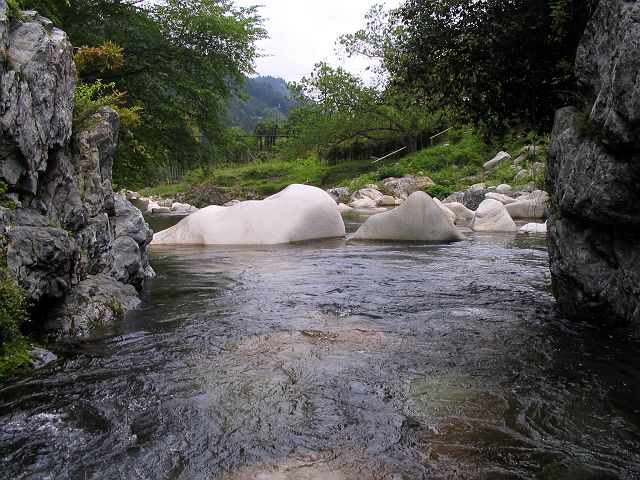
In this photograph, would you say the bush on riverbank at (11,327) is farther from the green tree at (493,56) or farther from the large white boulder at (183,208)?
the large white boulder at (183,208)

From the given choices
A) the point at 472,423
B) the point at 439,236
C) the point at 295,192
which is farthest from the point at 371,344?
the point at 295,192

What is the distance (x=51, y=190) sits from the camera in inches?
264

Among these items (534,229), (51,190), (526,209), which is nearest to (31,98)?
(51,190)

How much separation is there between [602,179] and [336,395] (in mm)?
3270

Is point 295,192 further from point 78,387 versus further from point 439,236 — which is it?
point 78,387

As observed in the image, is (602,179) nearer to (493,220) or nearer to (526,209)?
(493,220)

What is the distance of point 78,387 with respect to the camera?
4.72 m

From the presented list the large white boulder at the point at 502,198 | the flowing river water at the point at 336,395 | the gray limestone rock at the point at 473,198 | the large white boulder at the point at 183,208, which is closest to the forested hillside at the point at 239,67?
the flowing river water at the point at 336,395

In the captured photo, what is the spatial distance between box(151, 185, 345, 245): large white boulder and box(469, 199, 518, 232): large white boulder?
4802 mm

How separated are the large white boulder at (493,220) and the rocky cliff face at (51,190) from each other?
12.5 meters

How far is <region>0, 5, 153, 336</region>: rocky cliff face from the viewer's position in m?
5.61

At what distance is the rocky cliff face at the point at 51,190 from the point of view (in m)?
5.61

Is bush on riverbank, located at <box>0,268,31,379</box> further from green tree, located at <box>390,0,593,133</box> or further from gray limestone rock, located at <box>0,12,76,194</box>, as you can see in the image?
green tree, located at <box>390,0,593,133</box>

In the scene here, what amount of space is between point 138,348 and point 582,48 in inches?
227
